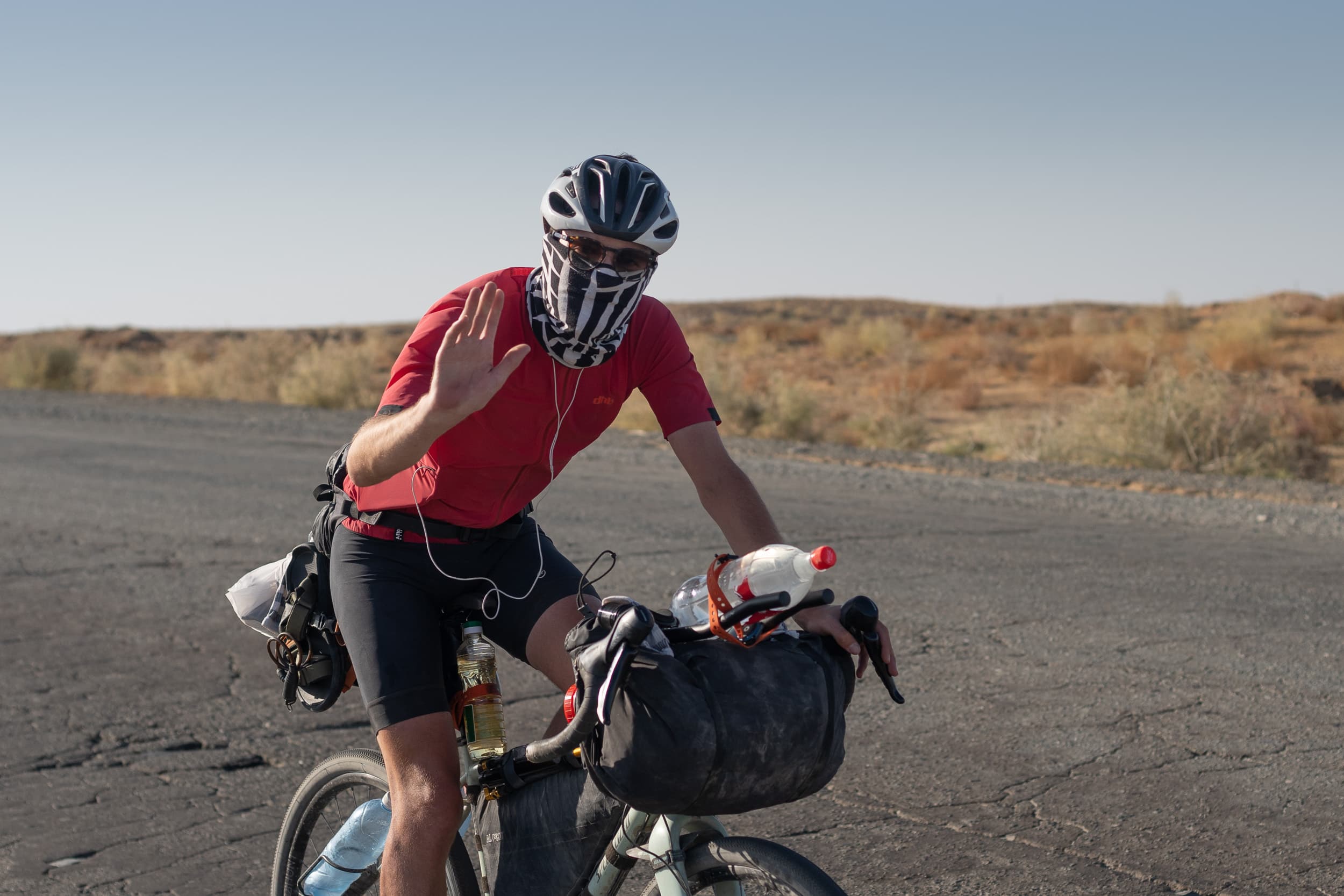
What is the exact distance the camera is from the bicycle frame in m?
2.34

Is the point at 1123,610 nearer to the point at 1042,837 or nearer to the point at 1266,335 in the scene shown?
the point at 1042,837

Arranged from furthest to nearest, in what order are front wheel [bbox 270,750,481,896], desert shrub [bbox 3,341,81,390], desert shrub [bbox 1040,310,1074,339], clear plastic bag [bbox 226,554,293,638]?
1. desert shrub [bbox 1040,310,1074,339]
2. desert shrub [bbox 3,341,81,390]
3. clear plastic bag [bbox 226,554,293,638]
4. front wheel [bbox 270,750,481,896]

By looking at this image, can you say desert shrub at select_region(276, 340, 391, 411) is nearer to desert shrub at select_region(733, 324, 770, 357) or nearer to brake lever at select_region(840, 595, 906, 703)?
desert shrub at select_region(733, 324, 770, 357)

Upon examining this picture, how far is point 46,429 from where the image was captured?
17.6 meters

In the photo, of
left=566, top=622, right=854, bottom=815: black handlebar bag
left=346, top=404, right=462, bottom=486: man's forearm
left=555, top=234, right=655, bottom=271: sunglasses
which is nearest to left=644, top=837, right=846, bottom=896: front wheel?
left=566, top=622, right=854, bottom=815: black handlebar bag

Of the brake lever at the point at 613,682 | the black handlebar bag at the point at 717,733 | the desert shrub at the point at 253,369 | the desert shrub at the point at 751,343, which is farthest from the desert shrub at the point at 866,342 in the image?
the brake lever at the point at 613,682

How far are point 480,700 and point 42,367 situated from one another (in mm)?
33014

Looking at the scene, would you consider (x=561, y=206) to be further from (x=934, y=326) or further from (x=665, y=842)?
(x=934, y=326)

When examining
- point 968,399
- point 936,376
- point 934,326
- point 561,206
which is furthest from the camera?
point 934,326

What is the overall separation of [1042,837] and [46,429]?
16.8m

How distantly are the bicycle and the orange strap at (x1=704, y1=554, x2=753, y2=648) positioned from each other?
0.02 meters

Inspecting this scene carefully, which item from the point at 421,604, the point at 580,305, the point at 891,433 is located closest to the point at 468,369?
the point at 580,305

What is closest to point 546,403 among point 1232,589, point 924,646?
Answer: point 924,646

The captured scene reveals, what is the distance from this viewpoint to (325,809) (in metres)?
3.18
